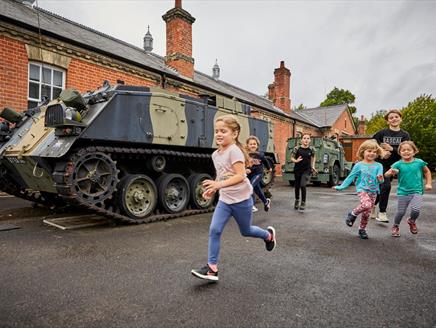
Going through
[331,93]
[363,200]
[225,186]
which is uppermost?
[331,93]

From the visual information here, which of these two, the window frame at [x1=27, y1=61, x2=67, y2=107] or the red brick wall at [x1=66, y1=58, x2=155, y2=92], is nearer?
the window frame at [x1=27, y1=61, x2=67, y2=107]

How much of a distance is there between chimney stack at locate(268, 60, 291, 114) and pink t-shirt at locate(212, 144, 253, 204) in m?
22.6

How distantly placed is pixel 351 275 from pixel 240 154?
1.60 metres

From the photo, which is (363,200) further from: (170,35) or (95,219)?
(170,35)

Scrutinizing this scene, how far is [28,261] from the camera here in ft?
11.3

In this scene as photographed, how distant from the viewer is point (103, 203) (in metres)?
5.16

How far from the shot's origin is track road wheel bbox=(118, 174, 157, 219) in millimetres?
5464

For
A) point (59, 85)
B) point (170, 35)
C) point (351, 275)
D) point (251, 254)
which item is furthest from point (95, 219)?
point (170, 35)

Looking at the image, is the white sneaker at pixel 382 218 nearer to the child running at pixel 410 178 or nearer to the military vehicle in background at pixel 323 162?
the child running at pixel 410 178

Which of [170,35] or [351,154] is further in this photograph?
[351,154]

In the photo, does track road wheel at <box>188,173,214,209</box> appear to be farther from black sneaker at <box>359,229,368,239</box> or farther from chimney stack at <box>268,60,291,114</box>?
chimney stack at <box>268,60,291,114</box>

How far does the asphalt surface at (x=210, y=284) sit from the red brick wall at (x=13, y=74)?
549 centimetres

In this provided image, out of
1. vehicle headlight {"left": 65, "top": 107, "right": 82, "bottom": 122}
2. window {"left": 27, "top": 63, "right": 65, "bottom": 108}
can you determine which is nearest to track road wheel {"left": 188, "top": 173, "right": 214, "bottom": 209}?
vehicle headlight {"left": 65, "top": 107, "right": 82, "bottom": 122}

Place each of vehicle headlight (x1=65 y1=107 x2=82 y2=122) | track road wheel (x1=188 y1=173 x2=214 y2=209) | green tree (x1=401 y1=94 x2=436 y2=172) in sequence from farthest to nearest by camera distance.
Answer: green tree (x1=401 y1=94 x2=436 y2=172) → track road wheel (x1=188 y1=173 x2=214 y2=209) → vehicle headlight (x1=65 y1=107 x2=82 y2=122)
